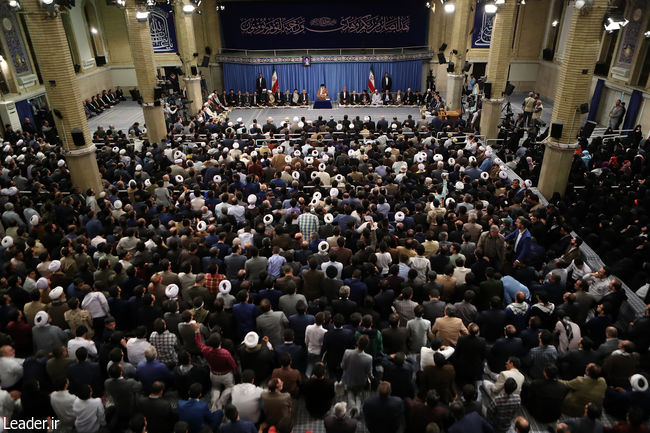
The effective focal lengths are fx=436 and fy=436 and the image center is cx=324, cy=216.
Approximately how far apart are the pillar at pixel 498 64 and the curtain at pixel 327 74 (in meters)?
7.90

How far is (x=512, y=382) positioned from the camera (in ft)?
13.5

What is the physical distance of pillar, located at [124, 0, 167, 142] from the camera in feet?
43.4

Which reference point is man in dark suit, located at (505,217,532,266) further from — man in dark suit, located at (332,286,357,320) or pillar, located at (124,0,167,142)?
pillar, located at (124,0,167,142)

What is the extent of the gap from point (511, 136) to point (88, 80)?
18662 mm

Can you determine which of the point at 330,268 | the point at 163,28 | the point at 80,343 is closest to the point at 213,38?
the point at 163,28

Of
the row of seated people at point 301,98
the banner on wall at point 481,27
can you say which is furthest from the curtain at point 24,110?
the banner on wall at point 481,27

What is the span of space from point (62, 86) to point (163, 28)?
44.9ft

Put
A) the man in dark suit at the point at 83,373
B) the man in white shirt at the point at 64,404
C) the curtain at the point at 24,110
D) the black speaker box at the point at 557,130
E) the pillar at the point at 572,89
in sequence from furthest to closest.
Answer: the curtain at the point at 24,110, the black speaker box at the point at 557,130, the pillar at the point at 572,89, the man in dark suit at the point at 83,373, the man in white shirt at the point at 64,404

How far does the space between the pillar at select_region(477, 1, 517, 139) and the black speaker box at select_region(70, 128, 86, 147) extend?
447 inches

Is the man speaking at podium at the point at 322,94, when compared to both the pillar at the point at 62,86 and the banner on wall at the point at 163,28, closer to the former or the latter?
the banner on wall at the point at 163,28

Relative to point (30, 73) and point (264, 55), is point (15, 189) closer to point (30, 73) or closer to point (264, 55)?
point (30, 73)

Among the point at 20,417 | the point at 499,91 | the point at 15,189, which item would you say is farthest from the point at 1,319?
the point at 499,91

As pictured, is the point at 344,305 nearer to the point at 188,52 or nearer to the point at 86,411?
the point at 86,411

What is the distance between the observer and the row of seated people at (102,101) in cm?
1931
